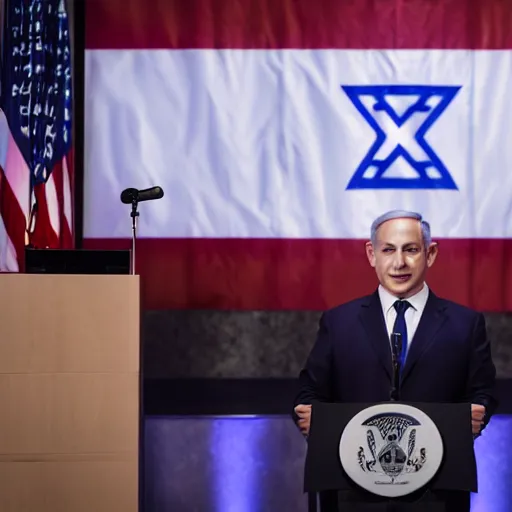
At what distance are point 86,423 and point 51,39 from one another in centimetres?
157

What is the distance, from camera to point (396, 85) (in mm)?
3650

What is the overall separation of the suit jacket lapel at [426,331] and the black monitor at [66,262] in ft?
3.08

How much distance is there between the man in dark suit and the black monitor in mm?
702

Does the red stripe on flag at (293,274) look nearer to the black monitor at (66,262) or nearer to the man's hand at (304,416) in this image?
the black monitor at (66,262)

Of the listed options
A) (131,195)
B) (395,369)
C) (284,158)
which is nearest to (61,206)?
(131,195)

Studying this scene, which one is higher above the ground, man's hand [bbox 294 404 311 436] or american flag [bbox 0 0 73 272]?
american flag [bbox 0 0 73 272]

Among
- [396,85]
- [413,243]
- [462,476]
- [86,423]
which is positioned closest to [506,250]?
[396,85]

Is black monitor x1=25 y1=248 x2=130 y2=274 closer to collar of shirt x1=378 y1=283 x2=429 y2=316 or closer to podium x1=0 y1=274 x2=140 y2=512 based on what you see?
podium x1=0 y1=274 x2=140 y2=512

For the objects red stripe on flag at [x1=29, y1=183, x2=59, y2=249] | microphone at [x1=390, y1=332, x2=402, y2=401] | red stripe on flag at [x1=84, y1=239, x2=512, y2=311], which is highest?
red stripe on flag at [x1=29, y1=183, x2=59, y2=249]

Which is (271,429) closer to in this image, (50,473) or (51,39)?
(50,473)

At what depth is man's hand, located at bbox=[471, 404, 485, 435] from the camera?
2.49 m

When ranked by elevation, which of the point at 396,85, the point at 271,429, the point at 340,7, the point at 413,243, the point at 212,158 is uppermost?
the point at 340,7

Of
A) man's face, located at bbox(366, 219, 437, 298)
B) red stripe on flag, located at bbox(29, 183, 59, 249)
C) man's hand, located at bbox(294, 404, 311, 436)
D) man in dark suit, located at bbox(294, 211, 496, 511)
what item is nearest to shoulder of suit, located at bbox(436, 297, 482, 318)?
man in dark suit, located at bbox(294, 211, 496, 511)

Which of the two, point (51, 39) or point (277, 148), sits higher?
point (51, 39)
